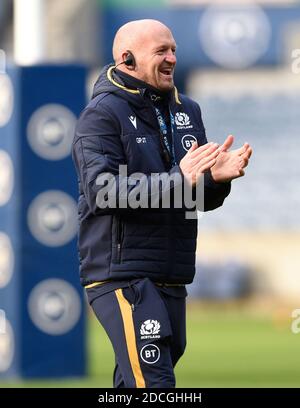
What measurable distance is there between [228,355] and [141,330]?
783cm

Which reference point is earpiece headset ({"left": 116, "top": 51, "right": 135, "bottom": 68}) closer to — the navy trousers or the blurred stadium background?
the navy trousers

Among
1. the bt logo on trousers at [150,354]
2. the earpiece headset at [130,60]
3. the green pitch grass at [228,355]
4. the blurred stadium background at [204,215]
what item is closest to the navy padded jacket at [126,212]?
the earpiece headset at [130,60]

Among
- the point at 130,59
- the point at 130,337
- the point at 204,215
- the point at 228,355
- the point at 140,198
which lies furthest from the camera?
the point at 204,215

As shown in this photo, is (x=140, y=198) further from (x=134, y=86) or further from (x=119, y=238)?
(x=134, y=86)

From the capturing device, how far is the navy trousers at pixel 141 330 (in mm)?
6215

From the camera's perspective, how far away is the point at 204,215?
2272 centimetres

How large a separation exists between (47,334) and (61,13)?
50.5 ft

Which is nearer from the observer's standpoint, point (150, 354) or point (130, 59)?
point (150, 354)

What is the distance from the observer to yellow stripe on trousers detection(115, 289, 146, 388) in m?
6.25

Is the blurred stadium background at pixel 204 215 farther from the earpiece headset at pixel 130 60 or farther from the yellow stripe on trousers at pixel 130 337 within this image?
the earpiece headset at pixel 130 60

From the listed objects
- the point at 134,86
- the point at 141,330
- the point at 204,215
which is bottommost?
the point at 141,330

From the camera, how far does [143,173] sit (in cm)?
627

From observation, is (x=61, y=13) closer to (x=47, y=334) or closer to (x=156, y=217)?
(x=47, y=334)

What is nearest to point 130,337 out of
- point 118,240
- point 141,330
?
point 141,330
